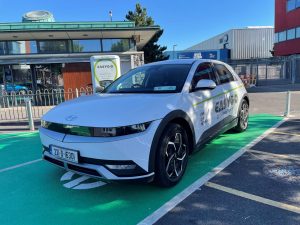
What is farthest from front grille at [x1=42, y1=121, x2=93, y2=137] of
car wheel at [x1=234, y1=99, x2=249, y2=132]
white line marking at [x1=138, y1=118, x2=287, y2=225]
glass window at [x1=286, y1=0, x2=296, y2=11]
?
glass window at [x1=286, y1=0, x2=296, y2=11]

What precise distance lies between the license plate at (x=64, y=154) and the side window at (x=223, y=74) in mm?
3238

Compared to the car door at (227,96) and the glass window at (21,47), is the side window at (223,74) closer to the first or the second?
the car door at (227,96)

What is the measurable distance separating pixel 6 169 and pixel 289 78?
2582 cm

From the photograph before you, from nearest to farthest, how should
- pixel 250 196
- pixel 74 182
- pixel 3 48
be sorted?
pixel 250 196
pixel 74 182
pixel 3 48

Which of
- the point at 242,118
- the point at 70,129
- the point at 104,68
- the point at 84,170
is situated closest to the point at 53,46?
the point at 104,68

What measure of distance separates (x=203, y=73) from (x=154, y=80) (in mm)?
872

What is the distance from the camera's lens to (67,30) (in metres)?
15.0

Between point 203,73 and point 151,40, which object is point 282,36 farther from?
point 203,73

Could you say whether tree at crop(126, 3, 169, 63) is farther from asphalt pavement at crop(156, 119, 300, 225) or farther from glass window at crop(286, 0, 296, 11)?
asphalt pavement at crop(156, 119, 300, 225)

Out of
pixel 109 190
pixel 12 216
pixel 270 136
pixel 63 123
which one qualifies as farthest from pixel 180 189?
pixel 270 136

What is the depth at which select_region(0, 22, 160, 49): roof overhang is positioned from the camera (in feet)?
48.2

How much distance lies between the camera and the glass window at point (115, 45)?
55.7 ft

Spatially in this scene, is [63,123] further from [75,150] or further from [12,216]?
[12,216]

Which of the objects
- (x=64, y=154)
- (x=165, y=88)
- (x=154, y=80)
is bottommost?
(x=64, y=154)
